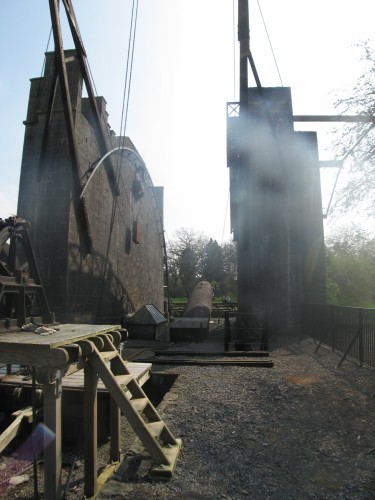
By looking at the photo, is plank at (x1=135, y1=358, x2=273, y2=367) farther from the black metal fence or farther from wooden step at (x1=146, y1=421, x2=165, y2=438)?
wooden step at (x1=146, y1=421, x2=165, y2=438)

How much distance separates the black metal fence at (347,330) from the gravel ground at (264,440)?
42 cm

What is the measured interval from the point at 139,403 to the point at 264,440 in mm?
1518

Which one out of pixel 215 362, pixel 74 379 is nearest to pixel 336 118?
pixel 215 362

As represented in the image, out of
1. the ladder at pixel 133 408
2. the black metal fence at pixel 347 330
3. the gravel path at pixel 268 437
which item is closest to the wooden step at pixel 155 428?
the ladder at pixel 133 408

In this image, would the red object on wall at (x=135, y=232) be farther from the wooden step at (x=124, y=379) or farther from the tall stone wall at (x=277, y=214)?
the wooden step at (x=124, y=379)

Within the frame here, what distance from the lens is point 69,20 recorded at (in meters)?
10.7

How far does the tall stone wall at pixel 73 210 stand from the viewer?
1013cm

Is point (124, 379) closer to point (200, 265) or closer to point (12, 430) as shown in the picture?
point (12, 430)

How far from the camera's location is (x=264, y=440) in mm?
4305

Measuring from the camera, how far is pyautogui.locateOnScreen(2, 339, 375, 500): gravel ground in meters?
3.24

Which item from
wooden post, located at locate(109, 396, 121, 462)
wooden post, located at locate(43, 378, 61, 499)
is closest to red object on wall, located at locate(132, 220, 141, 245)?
wooden post, located at locate(109, 396, 121, 462)

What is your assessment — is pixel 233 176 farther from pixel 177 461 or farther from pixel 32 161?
pixel 177 461

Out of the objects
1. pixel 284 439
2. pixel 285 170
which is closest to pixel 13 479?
pixel 284 439

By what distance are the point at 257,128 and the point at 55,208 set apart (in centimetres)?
898
